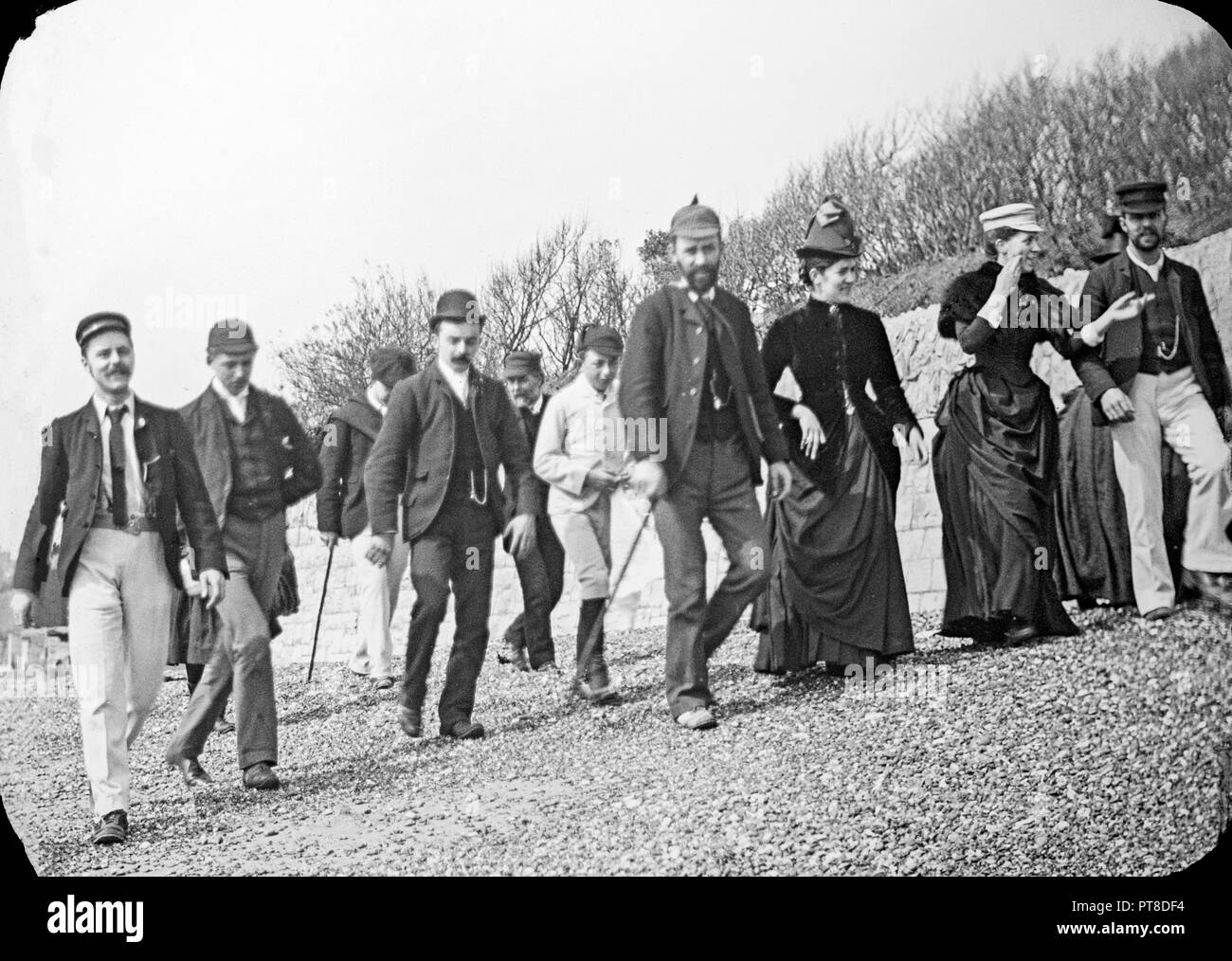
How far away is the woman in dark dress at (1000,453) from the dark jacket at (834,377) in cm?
41

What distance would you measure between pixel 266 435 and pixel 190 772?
1606 millimetres

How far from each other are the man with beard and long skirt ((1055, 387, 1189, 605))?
154 centimetres

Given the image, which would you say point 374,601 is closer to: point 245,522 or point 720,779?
point 245,522

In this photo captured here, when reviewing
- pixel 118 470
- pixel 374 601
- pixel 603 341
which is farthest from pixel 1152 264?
pixel 118 470

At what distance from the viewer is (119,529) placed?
888 centimetres

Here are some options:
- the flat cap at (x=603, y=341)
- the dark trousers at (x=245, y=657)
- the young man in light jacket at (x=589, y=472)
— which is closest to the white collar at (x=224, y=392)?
the dark trousers at (x=245, y=657)

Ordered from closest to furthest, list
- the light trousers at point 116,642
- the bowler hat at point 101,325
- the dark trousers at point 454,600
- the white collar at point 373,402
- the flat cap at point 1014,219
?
the light trousers at point 116,642, the dark trousers at point 454,600, the bowler hat at point 101,325, the white collar at point 373,402, the flat cap at point 1014,219

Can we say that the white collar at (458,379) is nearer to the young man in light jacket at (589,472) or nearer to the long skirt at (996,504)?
the young man in light jacket at (589,472)

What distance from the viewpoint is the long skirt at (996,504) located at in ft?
31.3

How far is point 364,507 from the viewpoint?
917 cm

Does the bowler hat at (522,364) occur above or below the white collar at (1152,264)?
below

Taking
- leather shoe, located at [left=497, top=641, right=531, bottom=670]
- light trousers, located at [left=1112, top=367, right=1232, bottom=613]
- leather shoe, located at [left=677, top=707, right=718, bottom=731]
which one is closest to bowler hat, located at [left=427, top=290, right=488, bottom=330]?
leather shoe, located at [left=497, top=641, right=531, bottom=670]

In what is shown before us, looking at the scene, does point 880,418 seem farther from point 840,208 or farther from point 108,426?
point 108,426

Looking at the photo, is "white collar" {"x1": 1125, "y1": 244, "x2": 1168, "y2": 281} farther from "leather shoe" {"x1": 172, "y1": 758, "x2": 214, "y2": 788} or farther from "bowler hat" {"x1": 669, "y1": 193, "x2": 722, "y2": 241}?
"leather shoe" {"x1": 172, "y1": 758, "x2": 214, "y2": 788}
